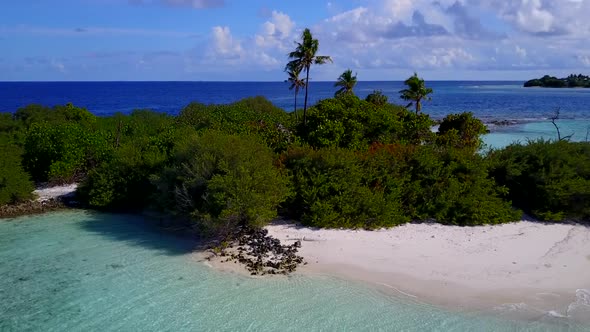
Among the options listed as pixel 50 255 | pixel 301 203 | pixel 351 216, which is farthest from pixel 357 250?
pixel 50 255

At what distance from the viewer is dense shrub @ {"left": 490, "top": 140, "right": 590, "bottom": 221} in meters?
19.6

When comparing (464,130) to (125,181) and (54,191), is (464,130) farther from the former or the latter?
(54,191)

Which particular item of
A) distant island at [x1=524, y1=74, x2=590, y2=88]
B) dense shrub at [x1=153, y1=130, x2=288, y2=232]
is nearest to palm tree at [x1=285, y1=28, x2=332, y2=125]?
dense shrub at [x1=153, y1=130, x2=288, y2=232]

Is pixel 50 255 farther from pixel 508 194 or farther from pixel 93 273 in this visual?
pixel 508 194

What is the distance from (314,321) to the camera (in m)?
12.5

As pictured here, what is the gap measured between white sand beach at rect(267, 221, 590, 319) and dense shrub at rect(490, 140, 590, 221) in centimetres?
87

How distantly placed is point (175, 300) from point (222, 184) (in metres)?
4.59

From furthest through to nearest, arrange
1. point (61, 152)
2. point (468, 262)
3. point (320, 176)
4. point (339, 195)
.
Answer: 1. point (61, 152)
2. point (320, 176)
3. point (339, 195)
4. point (468, 262)

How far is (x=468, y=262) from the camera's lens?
15914mm

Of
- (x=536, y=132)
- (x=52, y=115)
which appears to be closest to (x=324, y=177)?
(x=52, y=115)

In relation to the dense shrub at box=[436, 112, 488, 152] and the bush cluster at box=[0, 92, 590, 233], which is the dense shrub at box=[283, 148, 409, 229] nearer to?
A: the bush cluster at box=[0, 92, 590, 233]

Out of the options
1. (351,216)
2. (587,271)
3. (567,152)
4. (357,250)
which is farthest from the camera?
(567,152)

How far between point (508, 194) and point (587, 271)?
21.2 ft

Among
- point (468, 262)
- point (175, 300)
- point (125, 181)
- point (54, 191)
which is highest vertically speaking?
point (125, 181)
